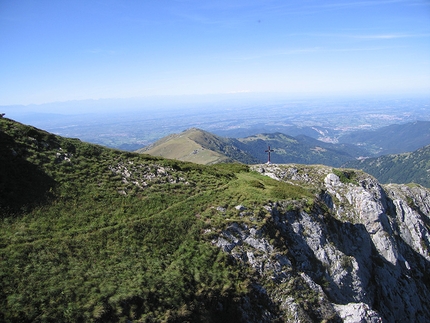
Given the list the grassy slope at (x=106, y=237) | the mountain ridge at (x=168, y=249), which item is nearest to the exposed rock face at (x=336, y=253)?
the mountain ridge at (x=168, y=249)

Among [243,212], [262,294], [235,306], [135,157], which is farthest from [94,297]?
[135,157]

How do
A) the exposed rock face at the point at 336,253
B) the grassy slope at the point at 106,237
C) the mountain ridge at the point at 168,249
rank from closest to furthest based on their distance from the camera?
the grassy slope at the point at 106,237 < the mountain ridge at the point at 168,249 < the exposed rock face at the point at 336,253

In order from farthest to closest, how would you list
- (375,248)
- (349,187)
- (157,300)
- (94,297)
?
1. (349,187)
2. (375,248)
3. (157,300)
4. (94,297)

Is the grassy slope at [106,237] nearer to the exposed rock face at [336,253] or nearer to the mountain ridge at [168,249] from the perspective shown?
the mountain ridge at [168,249]

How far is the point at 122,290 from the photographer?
16.6m

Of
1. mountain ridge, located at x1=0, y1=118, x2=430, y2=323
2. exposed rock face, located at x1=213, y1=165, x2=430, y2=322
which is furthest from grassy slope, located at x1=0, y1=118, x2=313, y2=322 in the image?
exposed rock face, located at x1=213, y1=165, x2=430, y2=322

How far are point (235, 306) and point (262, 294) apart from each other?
2697mm

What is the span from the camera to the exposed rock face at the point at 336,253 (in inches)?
852

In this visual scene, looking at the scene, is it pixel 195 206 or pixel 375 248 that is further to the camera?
pixel 375 248

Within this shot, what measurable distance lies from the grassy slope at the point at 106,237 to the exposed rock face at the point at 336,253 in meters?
2.31

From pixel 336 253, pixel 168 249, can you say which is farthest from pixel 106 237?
pixel 336 253

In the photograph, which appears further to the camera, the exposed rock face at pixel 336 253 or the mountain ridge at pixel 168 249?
the exposed rock face at pixel 336 253

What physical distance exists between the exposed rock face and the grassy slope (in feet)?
7.57

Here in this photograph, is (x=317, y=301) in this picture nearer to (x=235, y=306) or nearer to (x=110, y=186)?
(x=235, y=306)
